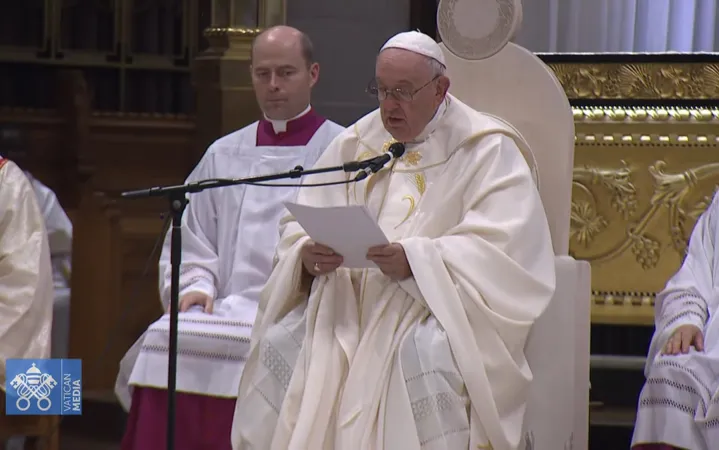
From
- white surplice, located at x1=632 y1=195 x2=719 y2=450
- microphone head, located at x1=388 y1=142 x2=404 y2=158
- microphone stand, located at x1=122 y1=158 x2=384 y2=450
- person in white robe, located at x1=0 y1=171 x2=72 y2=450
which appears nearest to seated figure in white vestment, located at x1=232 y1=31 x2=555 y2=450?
microphone head, located at x1=388 y1=142 x2=404 y2=158

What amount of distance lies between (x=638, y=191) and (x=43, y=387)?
2854mm

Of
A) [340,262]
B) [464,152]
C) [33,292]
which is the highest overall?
[464,152]

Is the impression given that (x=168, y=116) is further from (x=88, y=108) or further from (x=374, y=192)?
(x=374, y=192)

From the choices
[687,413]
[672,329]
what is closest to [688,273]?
[672,329]

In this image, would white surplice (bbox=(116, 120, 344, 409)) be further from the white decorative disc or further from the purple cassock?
the white decorative disc

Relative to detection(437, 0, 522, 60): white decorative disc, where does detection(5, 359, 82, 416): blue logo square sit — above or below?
below

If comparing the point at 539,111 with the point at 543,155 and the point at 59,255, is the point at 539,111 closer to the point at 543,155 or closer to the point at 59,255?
the point at 543,155

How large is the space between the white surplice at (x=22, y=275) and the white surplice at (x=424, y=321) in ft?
4.24

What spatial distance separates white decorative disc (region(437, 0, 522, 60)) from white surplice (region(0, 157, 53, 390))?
1.89 metres

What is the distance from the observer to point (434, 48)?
4.46m

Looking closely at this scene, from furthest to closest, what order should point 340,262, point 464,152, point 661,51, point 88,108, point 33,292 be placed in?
point 88,108 → point 661,51 → point 33,292 → point 464,152 → point 340,262

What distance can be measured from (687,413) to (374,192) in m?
1.28

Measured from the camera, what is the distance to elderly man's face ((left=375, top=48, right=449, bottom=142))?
14.4ft

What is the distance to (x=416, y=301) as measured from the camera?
4242 mm
